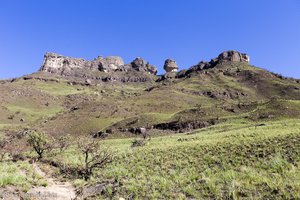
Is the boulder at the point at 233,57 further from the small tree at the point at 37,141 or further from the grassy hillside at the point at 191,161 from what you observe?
the small tree at the point at 37,141

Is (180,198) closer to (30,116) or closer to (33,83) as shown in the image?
(30,116)

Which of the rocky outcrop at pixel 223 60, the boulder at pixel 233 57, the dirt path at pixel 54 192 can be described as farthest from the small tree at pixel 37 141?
the boulder at pixel 233 57

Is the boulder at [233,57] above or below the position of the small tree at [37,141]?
above

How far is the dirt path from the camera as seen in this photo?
16.2m

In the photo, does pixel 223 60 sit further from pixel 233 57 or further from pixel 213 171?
pixel 213 171

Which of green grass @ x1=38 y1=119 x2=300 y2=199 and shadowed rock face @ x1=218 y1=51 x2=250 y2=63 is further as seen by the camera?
shadowed rock face @ x1=218 y1=51 x2=250 y2=63

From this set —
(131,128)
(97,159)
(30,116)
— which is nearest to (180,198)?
(97,159)

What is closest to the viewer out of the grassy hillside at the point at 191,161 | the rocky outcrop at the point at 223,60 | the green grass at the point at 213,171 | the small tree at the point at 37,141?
the green grass at the point at 213,171

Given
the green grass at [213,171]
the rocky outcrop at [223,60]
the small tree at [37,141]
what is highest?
the rocky outcrop at [223,60]

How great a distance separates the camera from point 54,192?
17.5 meters

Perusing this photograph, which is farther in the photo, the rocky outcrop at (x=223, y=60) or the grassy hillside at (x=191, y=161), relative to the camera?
the rocky outcrop at (x=223, y=60)

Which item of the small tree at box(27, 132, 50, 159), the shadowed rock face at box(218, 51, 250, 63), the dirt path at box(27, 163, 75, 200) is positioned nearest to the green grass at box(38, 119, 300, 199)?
the dirt path at box(27, 163, 75, 200)

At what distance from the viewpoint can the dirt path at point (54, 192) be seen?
16.2 m

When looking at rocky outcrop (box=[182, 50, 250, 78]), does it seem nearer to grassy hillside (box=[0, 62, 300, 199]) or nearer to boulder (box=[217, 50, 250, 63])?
boulder (box=[217, 50, 250, 63])
